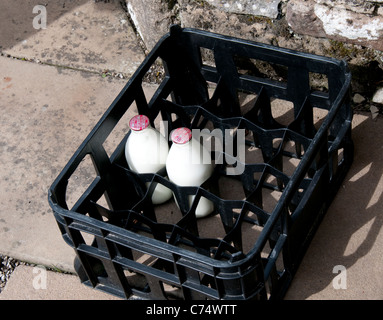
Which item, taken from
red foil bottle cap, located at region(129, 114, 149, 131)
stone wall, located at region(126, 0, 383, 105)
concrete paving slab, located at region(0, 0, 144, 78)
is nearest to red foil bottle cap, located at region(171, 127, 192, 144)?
red foil bottle cap, located at region(129, 114, 149, 131)

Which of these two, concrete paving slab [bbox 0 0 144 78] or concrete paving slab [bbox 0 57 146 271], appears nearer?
concrete paving slab [bbox 0 57 146 271]

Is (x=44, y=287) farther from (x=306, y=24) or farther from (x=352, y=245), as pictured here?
(x=306, y=24)

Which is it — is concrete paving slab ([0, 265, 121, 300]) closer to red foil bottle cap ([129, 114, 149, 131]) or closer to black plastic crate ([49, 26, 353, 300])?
black plastic crate ([49, 26, 353, 300])

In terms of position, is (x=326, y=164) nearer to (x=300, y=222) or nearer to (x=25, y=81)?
(x=300, y=222)

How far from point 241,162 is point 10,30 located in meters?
1.55

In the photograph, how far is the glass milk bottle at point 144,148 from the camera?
2646 mm

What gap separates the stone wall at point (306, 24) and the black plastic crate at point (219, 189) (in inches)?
7.1

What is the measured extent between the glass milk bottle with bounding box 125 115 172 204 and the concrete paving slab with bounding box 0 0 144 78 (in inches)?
29.5

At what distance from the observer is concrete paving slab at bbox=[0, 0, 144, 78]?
346 centimetres

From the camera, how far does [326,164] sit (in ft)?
8.50

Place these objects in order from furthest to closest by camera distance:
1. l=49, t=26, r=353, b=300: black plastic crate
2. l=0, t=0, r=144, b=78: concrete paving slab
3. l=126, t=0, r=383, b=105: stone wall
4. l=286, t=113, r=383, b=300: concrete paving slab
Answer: l=0, t=0, r=144, b=78: concrete paving slab < l=126, t=0, r=383, b=105: stone wall < l=286, t=113, r=383, b=300: concrete paving slab < l=49, t=26, r=353, b=300: black plastic crate

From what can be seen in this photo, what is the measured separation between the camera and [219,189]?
2.86 meters

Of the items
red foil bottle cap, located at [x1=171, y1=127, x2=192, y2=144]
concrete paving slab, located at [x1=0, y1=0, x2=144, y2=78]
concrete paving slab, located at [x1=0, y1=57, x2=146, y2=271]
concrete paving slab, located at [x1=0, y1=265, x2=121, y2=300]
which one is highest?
red foil bottle cap, located at [x1=171, y1=127, x2=192, y2=144]
